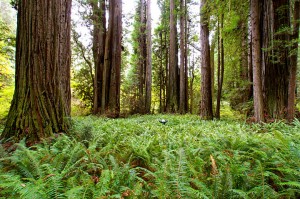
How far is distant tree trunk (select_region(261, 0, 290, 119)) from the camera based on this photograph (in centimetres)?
539

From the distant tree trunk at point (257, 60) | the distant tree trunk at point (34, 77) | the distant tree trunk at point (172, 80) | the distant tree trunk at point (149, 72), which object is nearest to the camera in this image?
the distant tree trunk at point (34, 77)

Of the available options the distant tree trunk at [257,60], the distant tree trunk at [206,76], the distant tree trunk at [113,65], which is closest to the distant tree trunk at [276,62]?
the distant tree trunk at [257,60]

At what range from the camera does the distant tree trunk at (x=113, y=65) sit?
9.54m

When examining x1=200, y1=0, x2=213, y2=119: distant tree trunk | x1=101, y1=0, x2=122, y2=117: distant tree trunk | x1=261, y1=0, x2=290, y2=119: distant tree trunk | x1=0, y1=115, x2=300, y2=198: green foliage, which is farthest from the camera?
x1=101, y1=0, x2=122, y2=117: distant tree trunk

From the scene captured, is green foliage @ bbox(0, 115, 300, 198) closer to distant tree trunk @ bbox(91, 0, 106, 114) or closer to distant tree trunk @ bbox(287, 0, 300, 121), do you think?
distant tree trunk @ bbox(287, 0, 300, 121)

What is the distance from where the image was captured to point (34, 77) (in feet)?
9.72

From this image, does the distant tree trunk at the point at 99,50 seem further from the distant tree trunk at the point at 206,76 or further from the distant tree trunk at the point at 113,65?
the distant tree trunk at the point at 206,76

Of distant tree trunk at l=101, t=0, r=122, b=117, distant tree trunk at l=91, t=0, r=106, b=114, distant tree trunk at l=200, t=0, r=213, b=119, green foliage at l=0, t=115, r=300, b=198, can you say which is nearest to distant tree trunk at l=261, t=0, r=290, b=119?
distant tree trunk at l=200, t=0, r=213, b=119

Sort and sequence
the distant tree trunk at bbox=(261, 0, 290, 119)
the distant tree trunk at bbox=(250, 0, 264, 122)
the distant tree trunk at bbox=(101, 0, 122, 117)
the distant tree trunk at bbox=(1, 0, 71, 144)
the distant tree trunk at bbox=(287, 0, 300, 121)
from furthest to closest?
1. the distant tree trunk at bbox=(101, 0, 122, 117)
2. the distant tree trunk at bbox=(261, 0, 290, 119)
3. the distant tree trunk at bbox=(250, 0, 264, 122)
4. the distant tree trunk at bbox=(287, 0, 300, 121)
5. the distant tree trunk at bbox=(1, 0, 71, 144)

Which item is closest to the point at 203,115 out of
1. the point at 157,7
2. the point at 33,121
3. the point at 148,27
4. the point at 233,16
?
the point at 233,16

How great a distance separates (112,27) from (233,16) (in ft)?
20.0

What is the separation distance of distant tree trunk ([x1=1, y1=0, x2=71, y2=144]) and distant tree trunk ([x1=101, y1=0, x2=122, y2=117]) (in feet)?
20.6

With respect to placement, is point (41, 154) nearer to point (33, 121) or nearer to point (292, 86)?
point (33, 121)

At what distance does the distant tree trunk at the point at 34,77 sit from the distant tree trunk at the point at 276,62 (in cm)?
524
